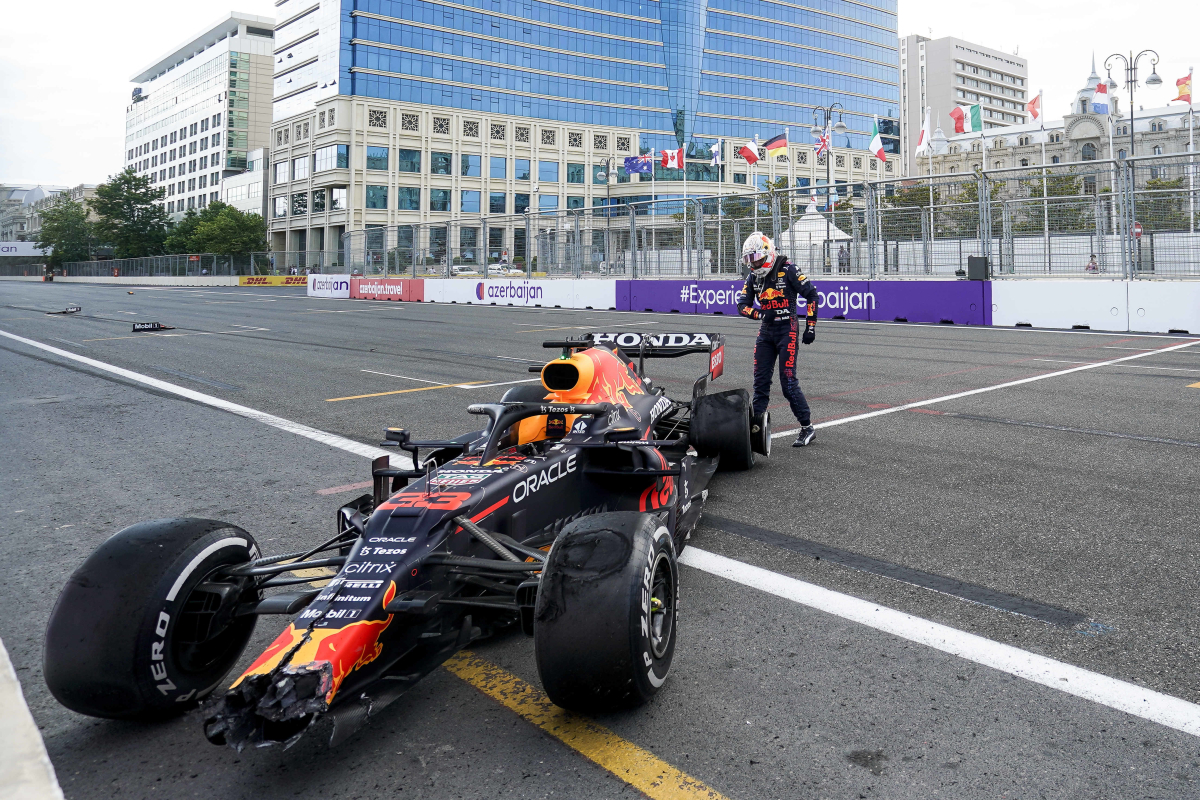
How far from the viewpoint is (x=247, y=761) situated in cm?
283

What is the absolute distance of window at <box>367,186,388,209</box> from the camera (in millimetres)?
77500

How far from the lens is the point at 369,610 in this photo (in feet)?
9.39

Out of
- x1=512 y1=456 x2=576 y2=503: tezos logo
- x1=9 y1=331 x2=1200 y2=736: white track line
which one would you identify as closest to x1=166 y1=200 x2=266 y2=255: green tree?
x1=512 y1=456 x2=576 y2=503: tezos logo

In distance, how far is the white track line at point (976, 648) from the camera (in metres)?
3.03

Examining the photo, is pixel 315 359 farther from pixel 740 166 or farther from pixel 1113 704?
pixel 740 166

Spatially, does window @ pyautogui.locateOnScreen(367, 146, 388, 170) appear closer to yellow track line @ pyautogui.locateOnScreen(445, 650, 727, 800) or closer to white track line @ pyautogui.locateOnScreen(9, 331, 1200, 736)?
white track line @ pyautogui.locateOnScreen(9, 331, 1200, 736)

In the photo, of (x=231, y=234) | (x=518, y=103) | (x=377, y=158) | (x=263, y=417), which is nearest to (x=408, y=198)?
(x=377, y=158)

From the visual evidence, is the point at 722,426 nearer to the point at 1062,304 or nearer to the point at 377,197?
the point at 1062,304

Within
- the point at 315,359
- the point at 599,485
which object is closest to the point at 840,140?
the point at 315,359

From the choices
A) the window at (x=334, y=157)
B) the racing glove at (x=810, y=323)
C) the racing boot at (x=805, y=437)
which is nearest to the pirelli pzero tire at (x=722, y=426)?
the racing boot at (x=805, y=437)

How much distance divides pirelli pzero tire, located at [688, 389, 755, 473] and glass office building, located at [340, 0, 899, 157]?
7749 centimetres

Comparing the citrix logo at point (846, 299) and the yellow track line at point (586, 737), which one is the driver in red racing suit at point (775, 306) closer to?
the yellow track line at point (586, 737)

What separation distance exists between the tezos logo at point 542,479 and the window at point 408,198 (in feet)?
258

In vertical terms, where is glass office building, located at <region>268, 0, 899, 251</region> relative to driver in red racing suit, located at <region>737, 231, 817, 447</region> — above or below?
above
